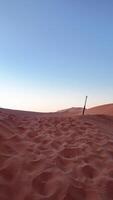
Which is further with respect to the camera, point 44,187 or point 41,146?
point 41,146

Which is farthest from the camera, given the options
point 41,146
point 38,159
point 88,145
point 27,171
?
point 88,145

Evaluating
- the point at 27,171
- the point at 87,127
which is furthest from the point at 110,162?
the point at 87,127

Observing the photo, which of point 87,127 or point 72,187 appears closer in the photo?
point 72,187

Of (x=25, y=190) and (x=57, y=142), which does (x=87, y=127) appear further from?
(x=25, y=190)

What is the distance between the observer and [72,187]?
120 inches

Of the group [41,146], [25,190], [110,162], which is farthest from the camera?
[41,146]

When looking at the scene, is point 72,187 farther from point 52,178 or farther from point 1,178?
point 1,178

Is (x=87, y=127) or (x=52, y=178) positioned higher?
(x=87, y=127)

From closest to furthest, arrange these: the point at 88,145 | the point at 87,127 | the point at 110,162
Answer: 1. the point at 110,162
2. the point at 88,145
3. the point at 87,127

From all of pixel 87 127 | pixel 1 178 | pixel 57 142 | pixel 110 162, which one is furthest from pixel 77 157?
pixel 87 127

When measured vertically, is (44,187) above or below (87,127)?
below

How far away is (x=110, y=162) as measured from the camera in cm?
421

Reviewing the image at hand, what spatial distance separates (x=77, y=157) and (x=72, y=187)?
1194 millimetres

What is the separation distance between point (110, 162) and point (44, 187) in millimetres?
1591
